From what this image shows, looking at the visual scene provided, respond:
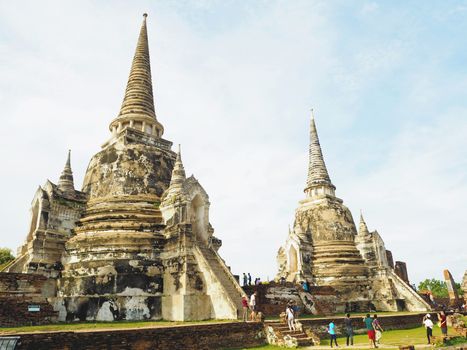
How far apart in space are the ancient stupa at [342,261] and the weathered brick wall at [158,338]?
47.5ft

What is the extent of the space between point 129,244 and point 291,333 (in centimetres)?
798

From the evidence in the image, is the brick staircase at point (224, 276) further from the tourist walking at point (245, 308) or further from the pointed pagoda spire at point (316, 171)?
the pointed pagoda spire at point (316, 171)

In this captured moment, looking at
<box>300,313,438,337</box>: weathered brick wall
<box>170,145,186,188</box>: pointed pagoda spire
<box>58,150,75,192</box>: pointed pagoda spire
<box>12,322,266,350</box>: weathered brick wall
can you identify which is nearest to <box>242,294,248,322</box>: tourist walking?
<box>12,322,266,350</box>: weathered brick wall

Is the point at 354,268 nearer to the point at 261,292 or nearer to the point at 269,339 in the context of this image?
the point at 261,292

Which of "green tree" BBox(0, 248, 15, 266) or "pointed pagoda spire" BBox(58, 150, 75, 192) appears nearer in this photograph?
"pointed pagoda spire" BBox(58, 150, 75, 192)

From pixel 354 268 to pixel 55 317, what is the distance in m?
20.4

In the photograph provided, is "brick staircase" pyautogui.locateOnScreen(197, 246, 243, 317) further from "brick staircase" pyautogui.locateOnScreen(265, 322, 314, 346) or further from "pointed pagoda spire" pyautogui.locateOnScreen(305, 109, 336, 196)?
"pointed pagoda spire" pyautogui.locateOnScreen(305, 109, 336, 196)

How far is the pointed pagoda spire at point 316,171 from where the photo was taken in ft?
107

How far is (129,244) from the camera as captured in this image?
17.4 meters

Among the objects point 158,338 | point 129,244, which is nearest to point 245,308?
point 158,338

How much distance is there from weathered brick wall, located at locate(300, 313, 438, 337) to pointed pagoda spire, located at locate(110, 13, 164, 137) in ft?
47.5

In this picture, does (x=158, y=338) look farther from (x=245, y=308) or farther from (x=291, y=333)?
(x=291, y=333)

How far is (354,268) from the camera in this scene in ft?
91.8

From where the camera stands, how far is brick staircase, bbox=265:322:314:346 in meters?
13.3
